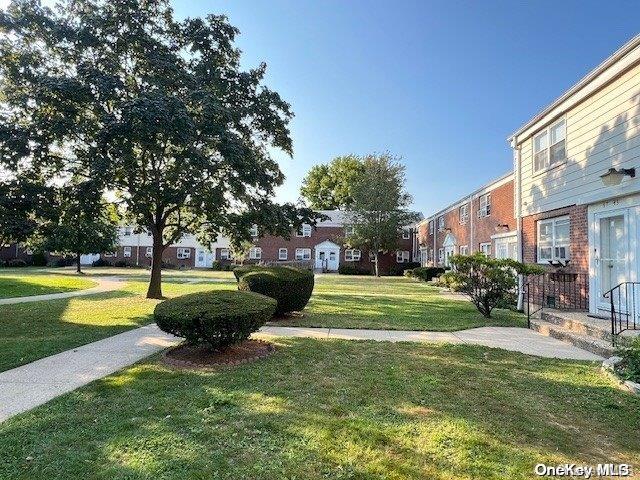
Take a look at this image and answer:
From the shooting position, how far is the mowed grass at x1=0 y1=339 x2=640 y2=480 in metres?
3.25

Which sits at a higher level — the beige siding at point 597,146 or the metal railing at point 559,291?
the beige siding at point 597,146

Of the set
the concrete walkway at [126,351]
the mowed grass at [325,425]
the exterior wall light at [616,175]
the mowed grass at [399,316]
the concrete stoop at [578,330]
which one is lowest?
the mowed grass at [399,316]

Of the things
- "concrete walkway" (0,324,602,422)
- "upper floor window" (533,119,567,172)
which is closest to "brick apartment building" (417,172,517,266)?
"upper floor window" (533,119,567,172)

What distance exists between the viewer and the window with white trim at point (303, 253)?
45.8 m

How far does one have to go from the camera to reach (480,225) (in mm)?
22984

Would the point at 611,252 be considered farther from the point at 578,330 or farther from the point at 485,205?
the point at 485,205

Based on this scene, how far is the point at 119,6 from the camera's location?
522 inches

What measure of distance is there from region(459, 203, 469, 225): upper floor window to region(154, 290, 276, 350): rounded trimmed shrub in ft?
71.5

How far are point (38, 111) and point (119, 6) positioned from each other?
4352mm

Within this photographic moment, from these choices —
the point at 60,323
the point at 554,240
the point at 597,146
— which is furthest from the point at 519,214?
the point at 60,323

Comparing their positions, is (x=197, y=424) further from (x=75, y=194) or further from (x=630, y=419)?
(x=75, y=194)

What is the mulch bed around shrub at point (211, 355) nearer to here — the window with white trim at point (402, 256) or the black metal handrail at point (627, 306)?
the black metal handrail at point (627, 306)

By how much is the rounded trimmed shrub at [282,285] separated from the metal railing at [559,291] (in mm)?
5776

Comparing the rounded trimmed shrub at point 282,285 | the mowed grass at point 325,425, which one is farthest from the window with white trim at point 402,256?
the mowed grass at point 325,425
